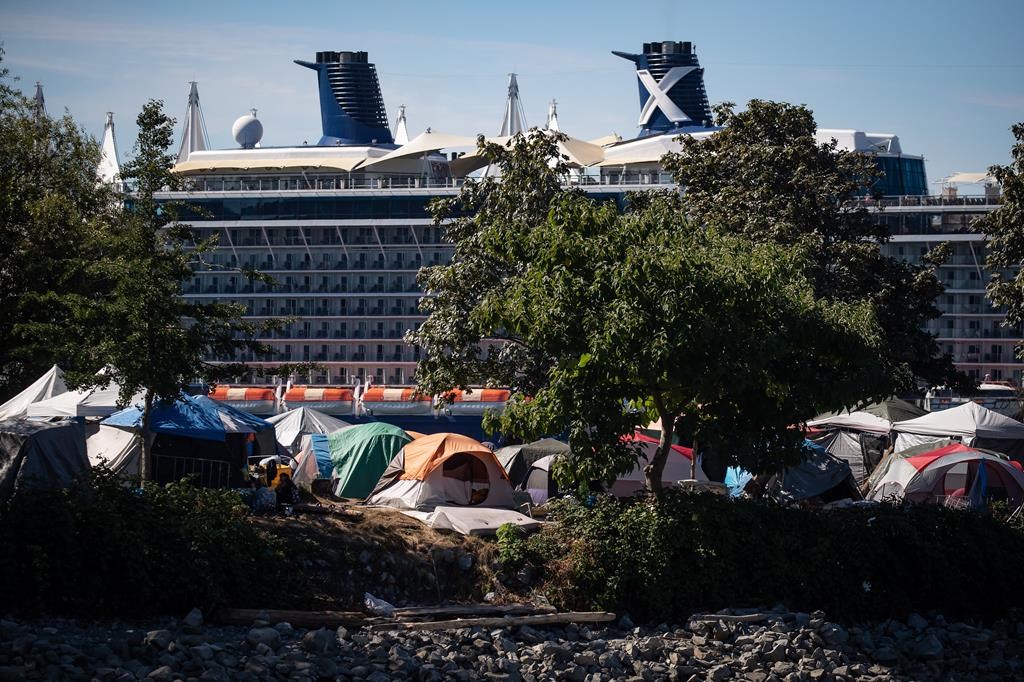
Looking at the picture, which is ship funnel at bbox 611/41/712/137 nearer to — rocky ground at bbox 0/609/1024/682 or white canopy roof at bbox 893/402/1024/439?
white canopy roof at bbox 893/402/1024/439

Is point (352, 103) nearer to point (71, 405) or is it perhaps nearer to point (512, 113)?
point (512, 113)

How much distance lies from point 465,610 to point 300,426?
22.2 m

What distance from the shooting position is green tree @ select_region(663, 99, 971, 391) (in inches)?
1080

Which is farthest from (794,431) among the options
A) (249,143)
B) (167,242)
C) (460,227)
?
(249,143)

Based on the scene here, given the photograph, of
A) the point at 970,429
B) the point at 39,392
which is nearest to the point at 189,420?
the point at 39,392

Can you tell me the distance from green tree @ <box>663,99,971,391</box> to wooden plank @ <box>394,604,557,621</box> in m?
11.8

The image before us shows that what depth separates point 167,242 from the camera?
68.8 ft

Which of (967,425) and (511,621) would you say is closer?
(511,621)

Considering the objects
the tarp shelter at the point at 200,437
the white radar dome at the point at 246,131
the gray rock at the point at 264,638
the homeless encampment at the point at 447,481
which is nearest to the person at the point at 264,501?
the tarp shelter at the point at 200,437

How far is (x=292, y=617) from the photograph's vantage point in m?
15.7

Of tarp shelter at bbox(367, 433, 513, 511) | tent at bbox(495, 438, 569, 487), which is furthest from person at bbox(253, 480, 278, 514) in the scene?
tent at bbox(495, 438, 569, 487)

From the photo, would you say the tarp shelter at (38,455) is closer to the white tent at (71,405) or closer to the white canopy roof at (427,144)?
the white tent at (71,405)

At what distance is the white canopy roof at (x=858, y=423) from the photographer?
2922 centimetres

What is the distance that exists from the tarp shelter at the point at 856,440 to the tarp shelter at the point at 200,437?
13.3 m
